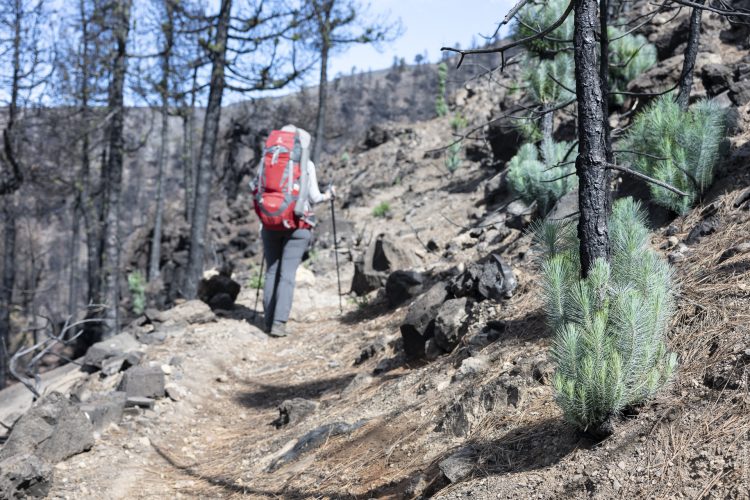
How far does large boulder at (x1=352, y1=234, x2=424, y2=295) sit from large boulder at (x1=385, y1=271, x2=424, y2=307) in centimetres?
93

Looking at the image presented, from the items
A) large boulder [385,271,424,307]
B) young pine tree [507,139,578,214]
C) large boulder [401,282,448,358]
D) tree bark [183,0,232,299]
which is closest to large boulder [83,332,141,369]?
large boulder [385,271,424,307]

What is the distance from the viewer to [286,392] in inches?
230

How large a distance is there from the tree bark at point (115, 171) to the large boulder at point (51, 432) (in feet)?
20.9

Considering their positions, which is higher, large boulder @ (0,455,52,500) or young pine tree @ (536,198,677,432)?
young pine tree @ (536,198,677,432)

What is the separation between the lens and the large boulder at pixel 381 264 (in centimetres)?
807

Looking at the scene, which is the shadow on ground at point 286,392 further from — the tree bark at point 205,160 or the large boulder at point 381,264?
the tree bark at point 205,160

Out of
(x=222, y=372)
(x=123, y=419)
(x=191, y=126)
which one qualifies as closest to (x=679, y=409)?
(x=123, y=419)

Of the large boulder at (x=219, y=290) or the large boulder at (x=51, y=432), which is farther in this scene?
the large boulder at (x=219, y=290)

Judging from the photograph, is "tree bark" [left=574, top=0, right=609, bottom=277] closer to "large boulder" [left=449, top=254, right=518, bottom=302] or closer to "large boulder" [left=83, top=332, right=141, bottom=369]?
"large boulder" [left=449, top=254, right=518, bottom=302]

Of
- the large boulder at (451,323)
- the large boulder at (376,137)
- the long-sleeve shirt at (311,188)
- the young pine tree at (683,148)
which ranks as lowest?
the large boulder at (451,323)

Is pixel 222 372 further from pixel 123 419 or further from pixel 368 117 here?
pixel 368 117

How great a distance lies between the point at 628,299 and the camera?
2.52 meters

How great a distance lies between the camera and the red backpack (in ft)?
23.7

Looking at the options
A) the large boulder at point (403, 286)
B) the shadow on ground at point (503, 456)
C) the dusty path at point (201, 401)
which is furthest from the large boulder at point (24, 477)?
the large boulder at point (403, 286)
